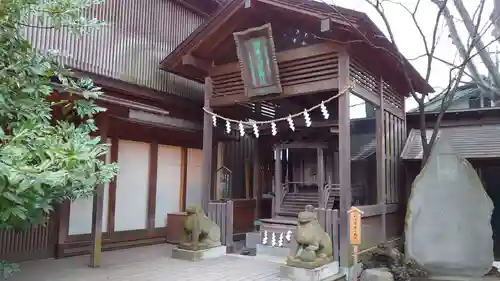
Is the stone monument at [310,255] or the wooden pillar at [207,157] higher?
the wooden pillar at [207,157]

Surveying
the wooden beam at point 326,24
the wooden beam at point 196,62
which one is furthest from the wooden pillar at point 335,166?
the wooden beam at point 326,24

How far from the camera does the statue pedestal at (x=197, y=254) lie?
8.47 m

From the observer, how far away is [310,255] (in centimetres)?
702

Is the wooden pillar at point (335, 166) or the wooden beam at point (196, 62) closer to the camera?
the wooden beam at point (196, 62)

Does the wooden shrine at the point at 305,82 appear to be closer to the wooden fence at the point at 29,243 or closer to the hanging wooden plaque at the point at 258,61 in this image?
the hanging wooden plaque at the point at 258,61

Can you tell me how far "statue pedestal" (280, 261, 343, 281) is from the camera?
270 inches

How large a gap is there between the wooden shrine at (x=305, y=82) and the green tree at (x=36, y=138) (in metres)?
4.04

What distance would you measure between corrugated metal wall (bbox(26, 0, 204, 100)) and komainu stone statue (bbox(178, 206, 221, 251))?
3.41 m

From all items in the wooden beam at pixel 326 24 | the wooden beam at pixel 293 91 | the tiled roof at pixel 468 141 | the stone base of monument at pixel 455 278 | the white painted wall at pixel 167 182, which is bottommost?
the stone base of monument at pixel 455 278

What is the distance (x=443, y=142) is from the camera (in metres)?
8.02

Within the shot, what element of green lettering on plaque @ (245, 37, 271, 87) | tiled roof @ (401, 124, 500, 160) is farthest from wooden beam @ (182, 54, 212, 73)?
tiled roof @ (401, 124, 500, 160)

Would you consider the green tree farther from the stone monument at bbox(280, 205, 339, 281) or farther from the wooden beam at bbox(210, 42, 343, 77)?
the wooden beam at bbox(210, 42, 343, 77)

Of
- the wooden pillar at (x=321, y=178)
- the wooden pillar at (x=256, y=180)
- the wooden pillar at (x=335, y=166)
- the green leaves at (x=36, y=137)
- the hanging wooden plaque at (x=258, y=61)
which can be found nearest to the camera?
the green leaves at (x=36, y=137)

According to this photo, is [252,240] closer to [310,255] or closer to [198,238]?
[198,238]
